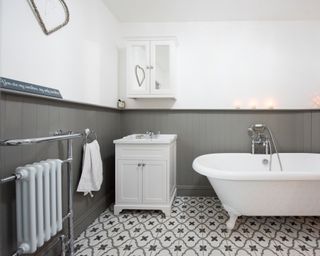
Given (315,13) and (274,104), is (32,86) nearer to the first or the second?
(274,104)

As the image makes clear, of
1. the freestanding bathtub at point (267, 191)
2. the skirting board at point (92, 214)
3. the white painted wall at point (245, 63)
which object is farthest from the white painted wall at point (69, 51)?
the freestanding bathtub at point (267, 191)

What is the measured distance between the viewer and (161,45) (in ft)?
8.48

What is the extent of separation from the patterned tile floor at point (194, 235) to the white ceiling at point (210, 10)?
7.54ft

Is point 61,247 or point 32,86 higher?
point 32,86

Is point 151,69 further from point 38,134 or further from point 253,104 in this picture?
point 38,134

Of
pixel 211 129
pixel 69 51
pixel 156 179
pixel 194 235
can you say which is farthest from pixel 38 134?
pixel 211 129

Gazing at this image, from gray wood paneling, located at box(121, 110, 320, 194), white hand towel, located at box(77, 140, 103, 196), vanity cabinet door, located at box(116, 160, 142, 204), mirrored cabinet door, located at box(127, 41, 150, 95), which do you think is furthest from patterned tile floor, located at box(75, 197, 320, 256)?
mirrored cabinet door, located at box(127, 41, 150, 95)

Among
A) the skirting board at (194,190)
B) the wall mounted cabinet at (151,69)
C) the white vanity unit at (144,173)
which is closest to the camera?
the white vanity unit at (144,173)

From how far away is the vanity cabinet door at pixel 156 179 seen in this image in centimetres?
220

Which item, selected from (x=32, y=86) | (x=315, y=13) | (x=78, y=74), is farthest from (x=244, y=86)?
(x=32, y=86)

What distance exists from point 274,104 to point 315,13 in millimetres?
1156

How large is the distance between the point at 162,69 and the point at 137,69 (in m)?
0.31

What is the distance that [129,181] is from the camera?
223cm

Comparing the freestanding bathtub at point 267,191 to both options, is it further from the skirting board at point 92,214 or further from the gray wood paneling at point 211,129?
the skirting board at point 92,214
